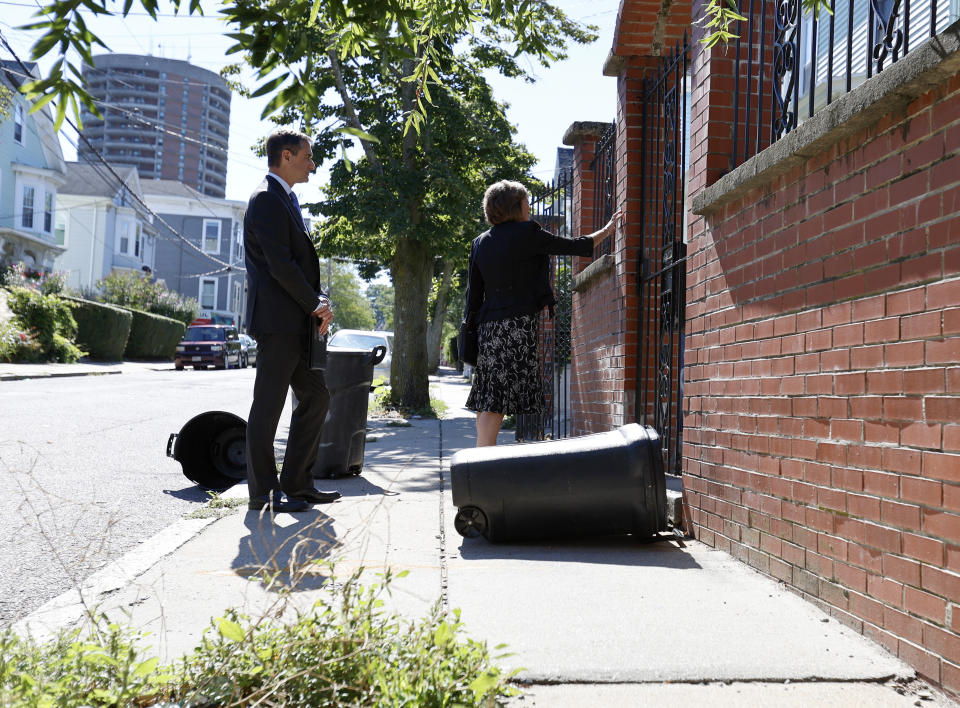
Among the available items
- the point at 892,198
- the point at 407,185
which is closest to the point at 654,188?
the point at 892,198

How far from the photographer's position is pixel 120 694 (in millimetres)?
1656

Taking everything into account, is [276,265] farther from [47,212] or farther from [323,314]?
[47,212]

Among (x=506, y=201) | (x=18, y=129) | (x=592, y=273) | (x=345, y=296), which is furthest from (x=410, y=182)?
(x=345, y=296)

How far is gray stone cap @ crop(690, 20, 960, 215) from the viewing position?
215 centimetres

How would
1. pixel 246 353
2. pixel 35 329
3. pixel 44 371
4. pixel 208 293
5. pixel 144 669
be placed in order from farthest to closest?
pixel 208 293
pixel 246 353
pixel 35 329
pixel 44 371
pixel 144 669

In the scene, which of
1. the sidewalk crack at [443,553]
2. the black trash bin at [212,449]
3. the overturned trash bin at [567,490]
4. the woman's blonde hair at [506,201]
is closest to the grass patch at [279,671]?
the sidewalk crack at [443,553]

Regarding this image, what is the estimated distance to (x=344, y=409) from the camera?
572 centimetres

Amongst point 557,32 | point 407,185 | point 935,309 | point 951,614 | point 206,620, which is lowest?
point 206,620

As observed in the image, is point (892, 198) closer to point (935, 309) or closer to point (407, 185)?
point (935, 309)

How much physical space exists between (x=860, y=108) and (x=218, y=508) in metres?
3.71

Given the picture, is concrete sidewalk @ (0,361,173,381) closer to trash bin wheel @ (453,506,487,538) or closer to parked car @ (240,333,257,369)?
parked car @ (240,333,257,369)

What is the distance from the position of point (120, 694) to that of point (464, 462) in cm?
224

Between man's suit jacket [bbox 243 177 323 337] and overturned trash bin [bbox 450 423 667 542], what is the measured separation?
4.48 ft

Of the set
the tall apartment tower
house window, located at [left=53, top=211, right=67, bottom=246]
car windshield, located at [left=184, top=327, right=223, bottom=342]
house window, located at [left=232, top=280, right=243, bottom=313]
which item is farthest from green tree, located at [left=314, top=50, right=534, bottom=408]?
the tall apartment tower
